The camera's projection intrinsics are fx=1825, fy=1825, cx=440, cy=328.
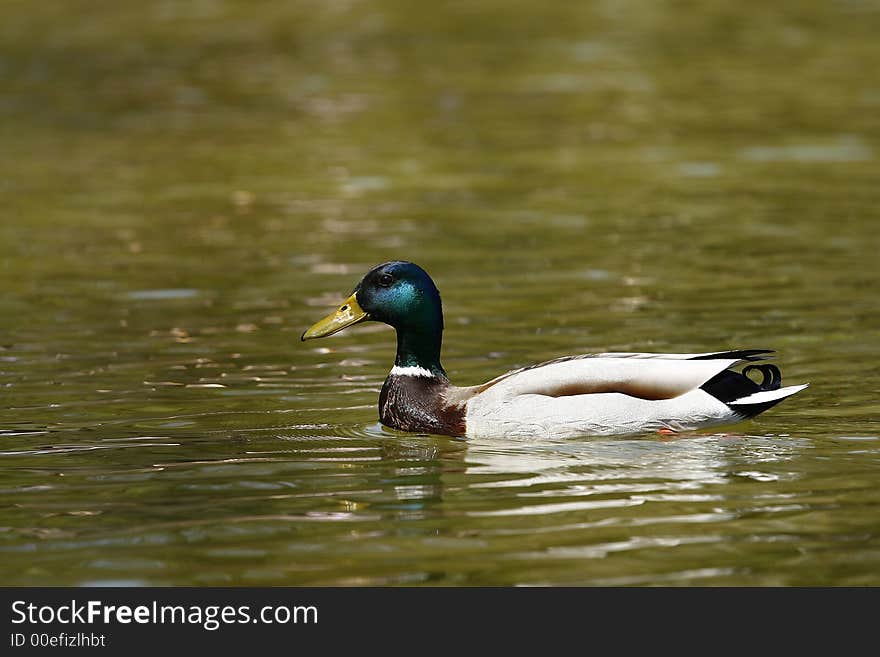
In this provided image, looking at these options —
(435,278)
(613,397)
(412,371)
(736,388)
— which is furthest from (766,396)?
(435,278)

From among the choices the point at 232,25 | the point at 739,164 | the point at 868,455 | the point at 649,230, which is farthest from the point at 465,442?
the point at 232,25

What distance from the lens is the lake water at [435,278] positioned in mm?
8594

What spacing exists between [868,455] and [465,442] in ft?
7.52

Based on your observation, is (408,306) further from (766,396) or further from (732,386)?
(766,396)

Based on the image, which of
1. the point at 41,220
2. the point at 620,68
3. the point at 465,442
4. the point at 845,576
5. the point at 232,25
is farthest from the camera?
the point at 232,25

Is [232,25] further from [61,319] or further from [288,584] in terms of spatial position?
[288,584]

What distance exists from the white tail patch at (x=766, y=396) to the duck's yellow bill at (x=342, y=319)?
2.45 meters

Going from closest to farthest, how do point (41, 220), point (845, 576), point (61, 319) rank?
point (845, 576) < point (61, 319) < point (41, 220)

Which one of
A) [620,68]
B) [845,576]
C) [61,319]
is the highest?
[620,68]

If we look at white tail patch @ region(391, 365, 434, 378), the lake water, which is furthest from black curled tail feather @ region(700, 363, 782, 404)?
white tail patch @ region(391, 365, 434, 378)

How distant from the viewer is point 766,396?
33.2 ft

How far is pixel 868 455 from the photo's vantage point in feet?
31.9

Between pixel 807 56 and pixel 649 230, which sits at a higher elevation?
pixel 807 56

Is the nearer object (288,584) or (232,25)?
(288,584)
